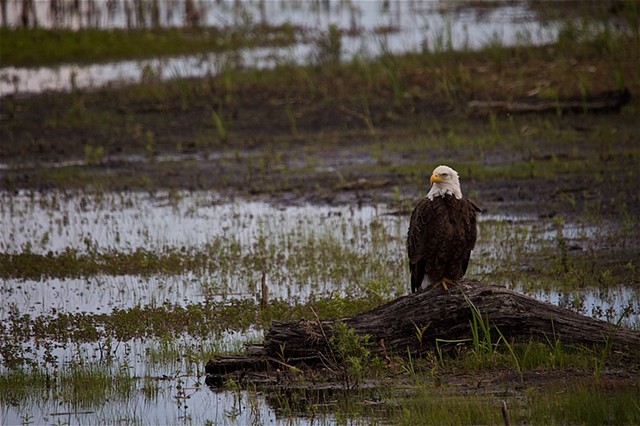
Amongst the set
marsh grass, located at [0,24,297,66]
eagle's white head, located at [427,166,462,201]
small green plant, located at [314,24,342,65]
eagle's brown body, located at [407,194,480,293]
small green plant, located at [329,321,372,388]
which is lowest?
small green plant, located at [329,321,372,388]

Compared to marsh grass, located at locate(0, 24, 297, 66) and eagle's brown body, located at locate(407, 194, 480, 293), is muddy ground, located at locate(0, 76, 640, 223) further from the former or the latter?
marsh grass, located at locate(0, 24, 297, 66)

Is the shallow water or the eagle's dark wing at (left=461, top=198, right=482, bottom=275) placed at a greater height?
the shallow water

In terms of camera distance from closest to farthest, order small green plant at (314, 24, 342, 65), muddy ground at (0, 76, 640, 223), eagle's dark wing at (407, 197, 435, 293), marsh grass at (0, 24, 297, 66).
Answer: eagle's dark wing at (407, 197, 435, 293), muddy ground at (0, 76, 640, 223), small green plant at (314, 24, 342, 65), marsh grass at (0, 24, 297, 66)

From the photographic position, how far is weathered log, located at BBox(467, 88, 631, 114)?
58.2 ft

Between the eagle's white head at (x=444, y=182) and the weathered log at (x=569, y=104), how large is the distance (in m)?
10.4

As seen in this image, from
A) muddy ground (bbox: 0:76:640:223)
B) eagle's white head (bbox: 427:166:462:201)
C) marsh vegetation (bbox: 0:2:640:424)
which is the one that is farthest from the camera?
muddy ground (bbox: 0:76:640:223)

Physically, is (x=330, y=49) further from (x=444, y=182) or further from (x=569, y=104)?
(x=444, y=182)

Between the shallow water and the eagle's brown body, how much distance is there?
12.7 meters

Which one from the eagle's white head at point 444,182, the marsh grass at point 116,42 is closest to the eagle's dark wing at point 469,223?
the eagle's white head at point 444,182

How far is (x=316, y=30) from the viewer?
30.1m

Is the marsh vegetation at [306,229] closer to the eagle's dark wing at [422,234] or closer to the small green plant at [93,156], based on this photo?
the small green plant at [93,156]

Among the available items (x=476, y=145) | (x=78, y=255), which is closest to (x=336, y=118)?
(x=476, y=145)

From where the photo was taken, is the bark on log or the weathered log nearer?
the bark on log

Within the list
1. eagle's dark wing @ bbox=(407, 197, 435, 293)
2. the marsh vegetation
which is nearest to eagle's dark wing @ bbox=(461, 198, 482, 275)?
eagle's dark wing @ bbox=(407, 197, 435, 293)
